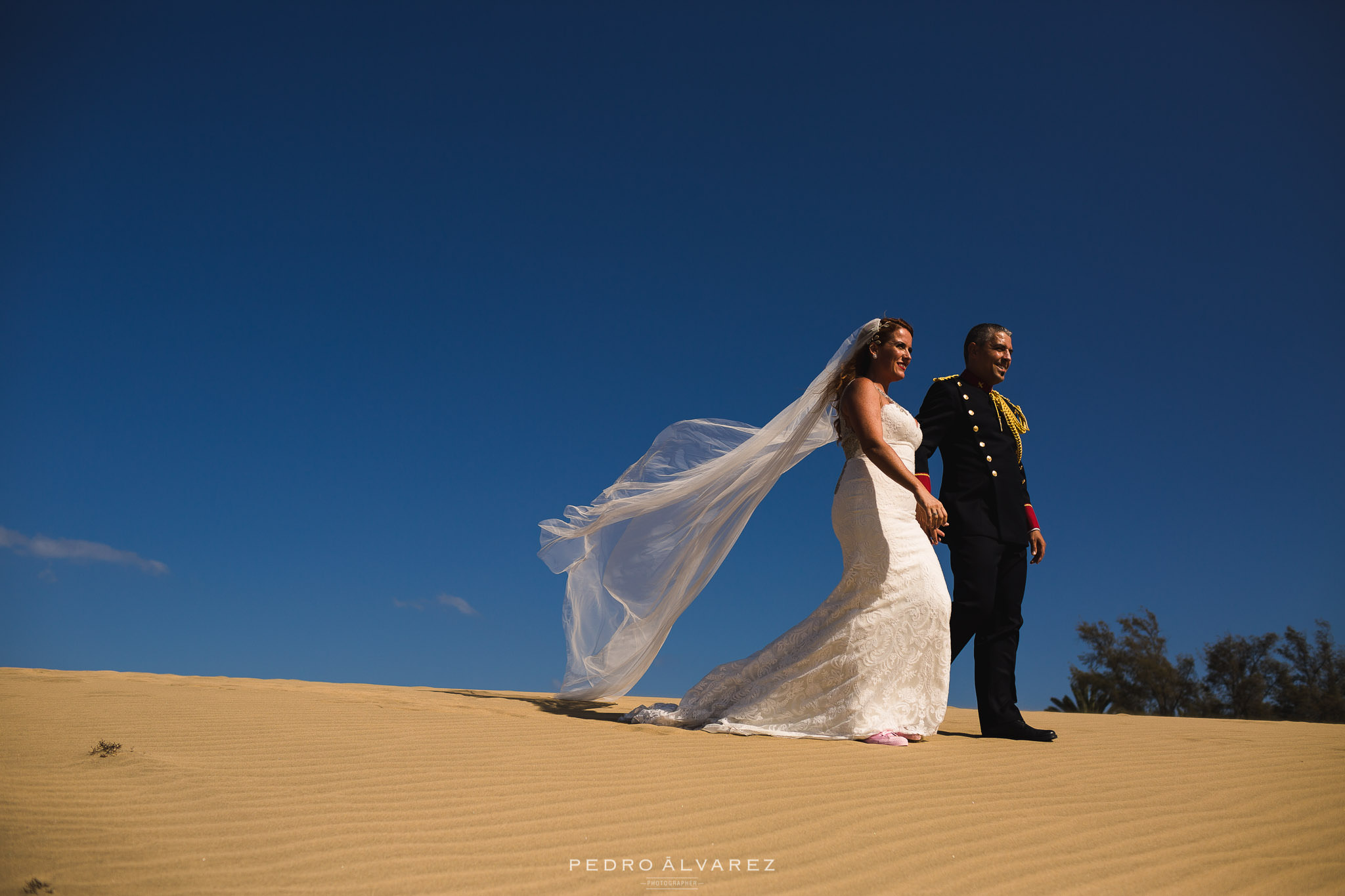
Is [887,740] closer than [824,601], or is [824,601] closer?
[887,740]

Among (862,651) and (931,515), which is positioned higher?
(931,515)

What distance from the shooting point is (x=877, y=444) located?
5.12 meters

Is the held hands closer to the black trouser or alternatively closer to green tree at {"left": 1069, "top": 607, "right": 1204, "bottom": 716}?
the black trouser

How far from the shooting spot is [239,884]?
225cm

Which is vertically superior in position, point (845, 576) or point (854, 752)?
point (845, 576)

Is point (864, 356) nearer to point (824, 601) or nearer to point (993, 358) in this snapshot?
point (993, 358)

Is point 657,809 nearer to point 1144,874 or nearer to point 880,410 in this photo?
point 1144,874

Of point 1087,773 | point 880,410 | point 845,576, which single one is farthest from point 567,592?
point 1087,773

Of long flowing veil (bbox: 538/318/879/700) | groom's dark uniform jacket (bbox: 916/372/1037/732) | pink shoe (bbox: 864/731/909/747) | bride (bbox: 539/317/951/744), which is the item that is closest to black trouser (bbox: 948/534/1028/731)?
groom's dark uniform jacket (bbox: 916/372/1037/732)

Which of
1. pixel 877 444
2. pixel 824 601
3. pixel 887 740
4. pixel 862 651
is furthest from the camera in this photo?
pixel 824 601

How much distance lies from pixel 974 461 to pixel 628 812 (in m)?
3.70

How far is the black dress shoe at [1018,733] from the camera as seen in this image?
516 centimetres

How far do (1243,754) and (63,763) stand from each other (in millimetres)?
5812

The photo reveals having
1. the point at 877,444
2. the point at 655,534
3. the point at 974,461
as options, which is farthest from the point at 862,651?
the point at 655,534
